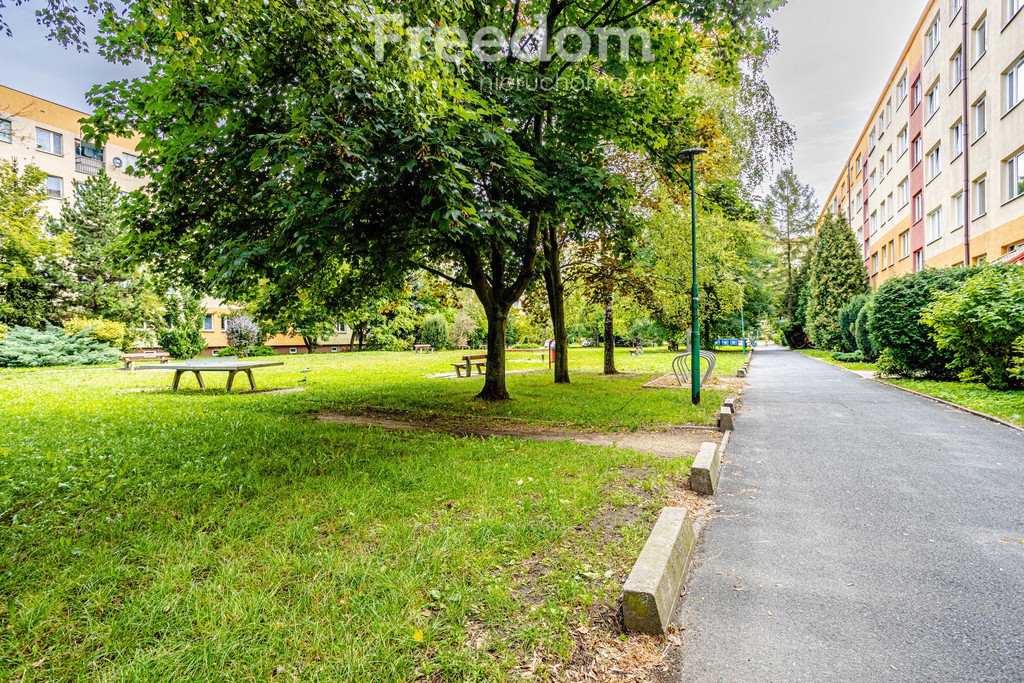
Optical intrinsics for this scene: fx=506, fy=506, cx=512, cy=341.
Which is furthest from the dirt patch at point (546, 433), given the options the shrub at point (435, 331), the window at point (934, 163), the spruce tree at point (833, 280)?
the spruce tree at point (833, 280)

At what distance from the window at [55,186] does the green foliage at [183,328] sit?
11604mm

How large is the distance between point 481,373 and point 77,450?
43.5 ft

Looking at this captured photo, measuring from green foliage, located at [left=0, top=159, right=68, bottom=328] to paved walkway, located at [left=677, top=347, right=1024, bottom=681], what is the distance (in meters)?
28.2

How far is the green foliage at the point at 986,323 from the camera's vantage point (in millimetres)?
11102

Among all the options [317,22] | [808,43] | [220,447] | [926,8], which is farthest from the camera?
[926,8]

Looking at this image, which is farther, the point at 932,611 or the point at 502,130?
the point at 502,130

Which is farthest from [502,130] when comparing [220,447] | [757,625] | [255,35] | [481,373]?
[481,373]

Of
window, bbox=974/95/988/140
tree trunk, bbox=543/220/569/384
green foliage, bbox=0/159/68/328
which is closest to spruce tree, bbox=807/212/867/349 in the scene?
window, bbox=974/95/988/140

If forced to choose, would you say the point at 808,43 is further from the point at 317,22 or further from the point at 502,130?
the point at 317,22

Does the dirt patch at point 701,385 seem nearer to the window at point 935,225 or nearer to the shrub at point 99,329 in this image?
the window at point 935,225

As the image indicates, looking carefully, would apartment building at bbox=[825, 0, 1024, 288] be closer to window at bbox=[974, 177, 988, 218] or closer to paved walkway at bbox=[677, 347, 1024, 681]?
window at bbox=[974, 177, 988, 218]

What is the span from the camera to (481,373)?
1869 centimetres

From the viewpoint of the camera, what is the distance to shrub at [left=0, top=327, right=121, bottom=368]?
70.1ft

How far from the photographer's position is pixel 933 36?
2419 centimetres
